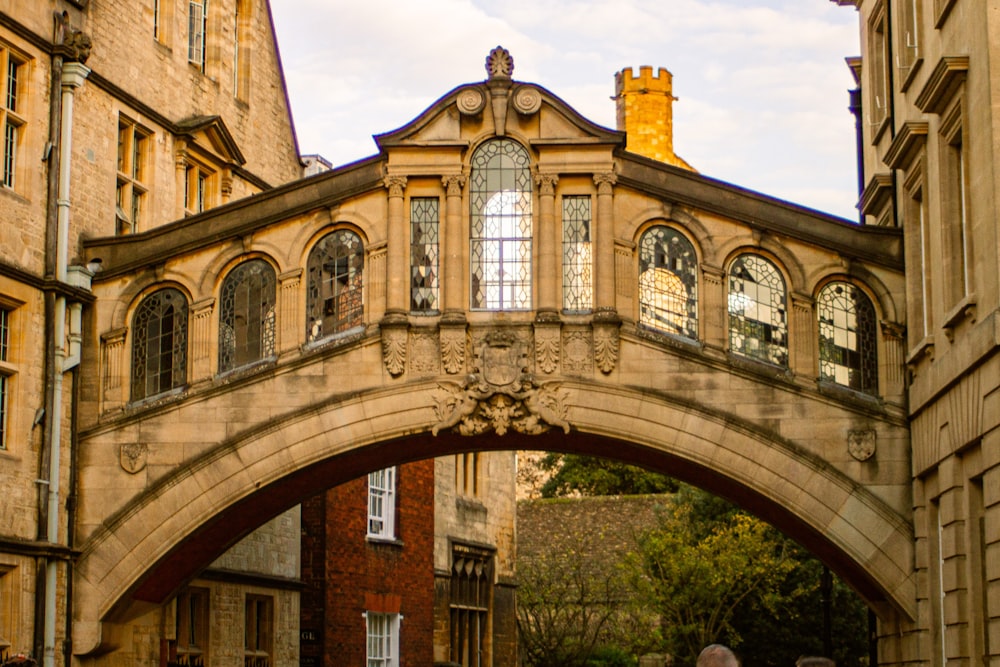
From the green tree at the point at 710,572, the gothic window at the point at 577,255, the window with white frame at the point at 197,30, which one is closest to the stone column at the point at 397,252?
the gothic window at the point at 577,255

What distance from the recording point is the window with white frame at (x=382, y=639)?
106 ft

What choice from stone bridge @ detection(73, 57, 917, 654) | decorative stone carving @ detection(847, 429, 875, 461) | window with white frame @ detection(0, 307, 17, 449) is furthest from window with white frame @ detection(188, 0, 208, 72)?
decorative stone carving @ detection(847, 429, 875, 461)

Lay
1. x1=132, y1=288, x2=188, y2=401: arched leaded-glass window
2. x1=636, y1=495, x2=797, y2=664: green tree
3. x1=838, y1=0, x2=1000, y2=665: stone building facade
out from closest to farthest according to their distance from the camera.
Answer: x1=838, y1=0, x2=1000, y2=665: stone building facade < x1=132, y1=288, x2=188, y2=401: arched leaded-glass window < x1=636, y1=495, x2=797, y2=664: green tree

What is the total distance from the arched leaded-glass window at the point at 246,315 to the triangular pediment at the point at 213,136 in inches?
179

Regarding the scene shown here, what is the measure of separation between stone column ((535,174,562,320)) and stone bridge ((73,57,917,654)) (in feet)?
0.08

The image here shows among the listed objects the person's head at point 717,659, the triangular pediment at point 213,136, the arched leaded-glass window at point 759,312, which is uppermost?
the triangular pediment at point 213,136

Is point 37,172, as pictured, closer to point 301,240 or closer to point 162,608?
point 301,240

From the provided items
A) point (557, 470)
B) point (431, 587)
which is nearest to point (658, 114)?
point (557, 470)

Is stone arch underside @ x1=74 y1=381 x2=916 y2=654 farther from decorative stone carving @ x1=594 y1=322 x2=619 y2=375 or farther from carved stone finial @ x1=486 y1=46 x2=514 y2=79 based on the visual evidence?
carved stone finial @ x1=486 y1=46 x2=514 y2=79

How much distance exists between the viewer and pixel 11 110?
69.8ft

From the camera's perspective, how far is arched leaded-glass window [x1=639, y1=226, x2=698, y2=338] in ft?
70.7

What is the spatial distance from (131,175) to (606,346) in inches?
310

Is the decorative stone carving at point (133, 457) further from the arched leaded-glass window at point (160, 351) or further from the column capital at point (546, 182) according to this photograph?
the column capital at point (546, 182)

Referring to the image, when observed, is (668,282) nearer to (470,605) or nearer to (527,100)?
(527,100)
